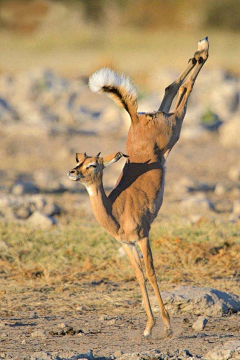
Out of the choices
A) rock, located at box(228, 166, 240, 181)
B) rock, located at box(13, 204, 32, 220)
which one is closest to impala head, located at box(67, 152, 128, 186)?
rock, located at box(13, 204, 32, 220)

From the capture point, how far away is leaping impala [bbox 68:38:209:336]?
4961 millimetres

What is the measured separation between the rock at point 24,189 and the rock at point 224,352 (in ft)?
20.8

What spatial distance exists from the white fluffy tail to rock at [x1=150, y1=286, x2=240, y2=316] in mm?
1392

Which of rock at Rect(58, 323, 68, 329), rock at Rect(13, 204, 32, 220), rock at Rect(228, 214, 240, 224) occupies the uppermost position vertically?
rock at Rect(13, 204, 32, 220)

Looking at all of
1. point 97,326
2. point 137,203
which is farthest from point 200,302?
point 137,203

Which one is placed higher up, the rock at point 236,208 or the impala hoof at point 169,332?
the rock at point 236,208

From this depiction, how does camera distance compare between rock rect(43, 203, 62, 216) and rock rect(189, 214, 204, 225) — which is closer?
rock rect(189, 214, 204, 225)

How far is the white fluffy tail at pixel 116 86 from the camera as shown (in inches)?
205

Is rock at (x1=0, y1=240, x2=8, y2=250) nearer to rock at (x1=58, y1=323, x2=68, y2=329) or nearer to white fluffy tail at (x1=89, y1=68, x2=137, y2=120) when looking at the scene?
rock at (x1=58, y1=323, x2=68, y2=329)

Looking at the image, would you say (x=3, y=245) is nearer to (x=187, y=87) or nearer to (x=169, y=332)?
(x=187, y=87)

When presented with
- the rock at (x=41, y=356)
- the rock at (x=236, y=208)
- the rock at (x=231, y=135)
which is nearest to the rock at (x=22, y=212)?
the rock at (x=236, y=208)

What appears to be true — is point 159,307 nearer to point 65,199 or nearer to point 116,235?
point 116,235

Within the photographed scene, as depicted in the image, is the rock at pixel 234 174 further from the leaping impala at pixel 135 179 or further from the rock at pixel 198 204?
the leaping impala at pixel 135 179

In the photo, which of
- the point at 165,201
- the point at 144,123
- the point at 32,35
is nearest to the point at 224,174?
the point at 165,201
